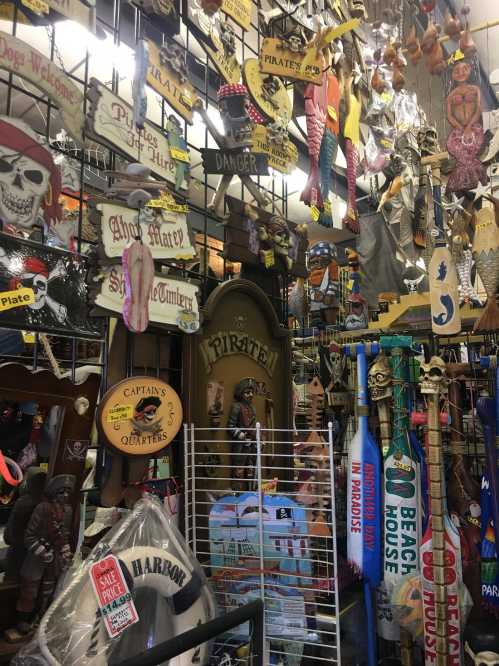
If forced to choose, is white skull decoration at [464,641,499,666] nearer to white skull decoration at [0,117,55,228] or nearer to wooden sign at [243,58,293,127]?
white skull decoration at [0,117,55,228]

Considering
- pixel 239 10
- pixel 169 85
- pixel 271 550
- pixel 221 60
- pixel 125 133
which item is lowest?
pixel 271 550

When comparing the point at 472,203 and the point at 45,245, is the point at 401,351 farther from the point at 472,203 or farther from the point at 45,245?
the point at 45,245

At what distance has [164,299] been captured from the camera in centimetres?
180

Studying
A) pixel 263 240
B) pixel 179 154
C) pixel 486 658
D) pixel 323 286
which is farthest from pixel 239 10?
pixel 486 658

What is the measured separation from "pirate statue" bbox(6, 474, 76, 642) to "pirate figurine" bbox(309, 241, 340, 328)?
2.59 metres

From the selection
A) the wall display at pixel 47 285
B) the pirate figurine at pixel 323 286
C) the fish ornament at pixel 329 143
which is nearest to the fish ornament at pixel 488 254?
the fish ornament at pixel 329 143

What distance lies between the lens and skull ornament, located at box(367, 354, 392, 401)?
99.3 inches

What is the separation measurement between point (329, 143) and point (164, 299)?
1494 mm

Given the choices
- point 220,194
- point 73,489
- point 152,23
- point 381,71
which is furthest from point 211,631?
point 381,71

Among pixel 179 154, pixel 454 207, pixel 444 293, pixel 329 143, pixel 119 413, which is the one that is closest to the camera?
pixel 119 413

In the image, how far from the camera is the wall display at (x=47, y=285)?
4.43 ft

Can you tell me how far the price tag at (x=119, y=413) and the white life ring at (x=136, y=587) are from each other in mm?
381

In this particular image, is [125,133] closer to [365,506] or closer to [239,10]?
[239,10]

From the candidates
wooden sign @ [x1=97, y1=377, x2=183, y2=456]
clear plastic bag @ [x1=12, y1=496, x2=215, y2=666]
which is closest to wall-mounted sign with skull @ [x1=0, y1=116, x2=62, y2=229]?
wooden sign @ [x1=97, y1=377, x2=183, y2=456]
